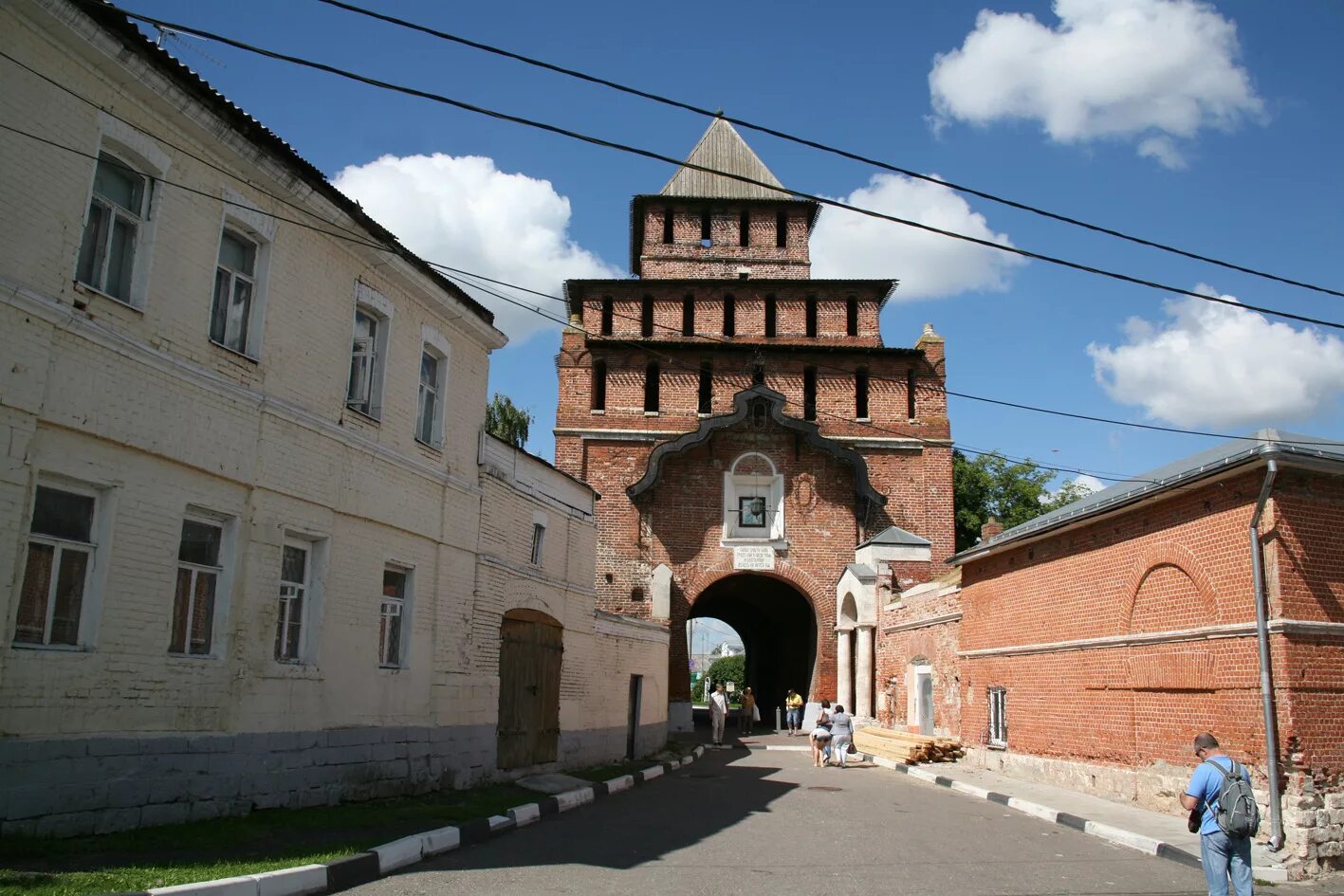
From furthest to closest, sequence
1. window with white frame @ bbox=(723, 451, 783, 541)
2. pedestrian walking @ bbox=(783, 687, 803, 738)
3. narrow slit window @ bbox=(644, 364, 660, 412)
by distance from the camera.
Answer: narrow slit window @ bbox=(644, 364, 660, 412), pedestrian walking @ bbox=(783, 687, 803, 738), window with white frame @ bbox=(723, 451, 783, 541)

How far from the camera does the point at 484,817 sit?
11.7 m

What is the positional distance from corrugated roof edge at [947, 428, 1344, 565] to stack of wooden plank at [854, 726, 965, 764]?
5666mm

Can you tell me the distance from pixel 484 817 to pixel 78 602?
193 inches

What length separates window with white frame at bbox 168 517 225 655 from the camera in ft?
32.6

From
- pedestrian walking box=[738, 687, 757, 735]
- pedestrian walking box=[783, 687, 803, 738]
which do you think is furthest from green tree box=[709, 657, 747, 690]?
pedestrian walking box=[783, 687, 803, 738]

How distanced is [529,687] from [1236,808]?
11.4 m

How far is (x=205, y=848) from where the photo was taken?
27.9 ft

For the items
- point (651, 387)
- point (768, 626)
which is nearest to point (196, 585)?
point (651, 387)

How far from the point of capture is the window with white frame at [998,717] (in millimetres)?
18969

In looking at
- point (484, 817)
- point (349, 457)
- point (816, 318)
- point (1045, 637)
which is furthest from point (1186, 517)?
point (816, 318)

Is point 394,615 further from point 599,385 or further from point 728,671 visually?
point 728,671

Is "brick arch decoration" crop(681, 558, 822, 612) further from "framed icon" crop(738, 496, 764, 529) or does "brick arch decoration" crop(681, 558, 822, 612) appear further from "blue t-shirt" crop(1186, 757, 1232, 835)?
"blue t-shirt" crop(1186, 757, 1232, 835)

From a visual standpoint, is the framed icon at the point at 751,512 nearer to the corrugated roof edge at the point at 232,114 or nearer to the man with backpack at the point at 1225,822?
the corrugated roof edge at the point at 232,114

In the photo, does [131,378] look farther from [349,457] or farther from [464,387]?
[464,387]
